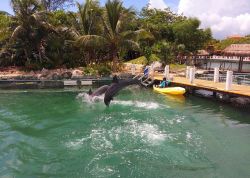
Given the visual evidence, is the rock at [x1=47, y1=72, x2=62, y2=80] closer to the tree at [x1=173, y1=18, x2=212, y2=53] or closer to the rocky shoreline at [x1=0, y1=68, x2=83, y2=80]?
the rocky shoreline at [x1=0, y1=68, x2=83, y2=80]

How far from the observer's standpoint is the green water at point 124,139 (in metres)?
9.65

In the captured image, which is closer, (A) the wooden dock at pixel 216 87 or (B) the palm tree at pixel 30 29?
(A) the wooden dock at pixel 216 87

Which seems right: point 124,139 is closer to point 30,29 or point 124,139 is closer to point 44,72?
point 44,72

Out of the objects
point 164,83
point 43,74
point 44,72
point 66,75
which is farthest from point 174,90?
point 44,72

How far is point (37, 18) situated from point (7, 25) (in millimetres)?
2867

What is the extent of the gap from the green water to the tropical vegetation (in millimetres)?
11126

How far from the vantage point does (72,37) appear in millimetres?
32344

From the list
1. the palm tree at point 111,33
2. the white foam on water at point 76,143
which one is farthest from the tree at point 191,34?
the white foam on water at point 76,143

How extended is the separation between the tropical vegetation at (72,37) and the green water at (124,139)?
11126mm

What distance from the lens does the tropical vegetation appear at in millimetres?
29922

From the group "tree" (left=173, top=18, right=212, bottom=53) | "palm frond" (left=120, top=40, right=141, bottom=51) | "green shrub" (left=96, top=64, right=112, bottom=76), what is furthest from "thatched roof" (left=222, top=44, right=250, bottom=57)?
"green shrub" (left=96, top=64, right=112, bottom=76)

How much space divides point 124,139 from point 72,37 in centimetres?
2174

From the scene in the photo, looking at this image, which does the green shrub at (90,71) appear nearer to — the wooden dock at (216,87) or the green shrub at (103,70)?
the green shrub at (103,70)

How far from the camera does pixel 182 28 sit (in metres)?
40.4
